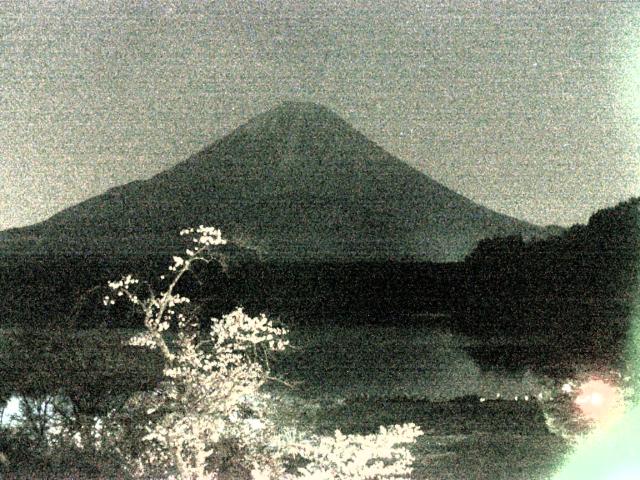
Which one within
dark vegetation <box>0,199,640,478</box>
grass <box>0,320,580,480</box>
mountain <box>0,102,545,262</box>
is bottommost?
grass <box>0,320,580,480</box>

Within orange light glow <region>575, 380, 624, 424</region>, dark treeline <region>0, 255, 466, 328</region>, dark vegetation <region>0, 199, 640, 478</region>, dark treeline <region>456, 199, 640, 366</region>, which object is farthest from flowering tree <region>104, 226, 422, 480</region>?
dark treeline <region>0, 255, 466, 328</region>

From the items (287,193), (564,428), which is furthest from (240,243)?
(287,193)

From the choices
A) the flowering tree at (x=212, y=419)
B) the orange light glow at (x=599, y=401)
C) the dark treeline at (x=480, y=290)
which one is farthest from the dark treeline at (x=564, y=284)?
the flowering tree at (x=212, y=419)

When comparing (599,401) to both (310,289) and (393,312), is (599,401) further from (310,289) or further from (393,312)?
(310,289)

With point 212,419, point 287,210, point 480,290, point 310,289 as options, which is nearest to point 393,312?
point 480,290

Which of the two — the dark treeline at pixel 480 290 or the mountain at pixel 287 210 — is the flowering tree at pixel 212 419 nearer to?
the dark treeline at pixel 480 290

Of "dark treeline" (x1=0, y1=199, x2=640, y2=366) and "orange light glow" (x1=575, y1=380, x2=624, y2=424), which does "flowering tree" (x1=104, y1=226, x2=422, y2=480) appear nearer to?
"orange light glow" (x1=575, y1=380, x2=624, y2=424)

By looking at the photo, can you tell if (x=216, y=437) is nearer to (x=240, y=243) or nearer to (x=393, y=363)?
(x=240, y=243)
